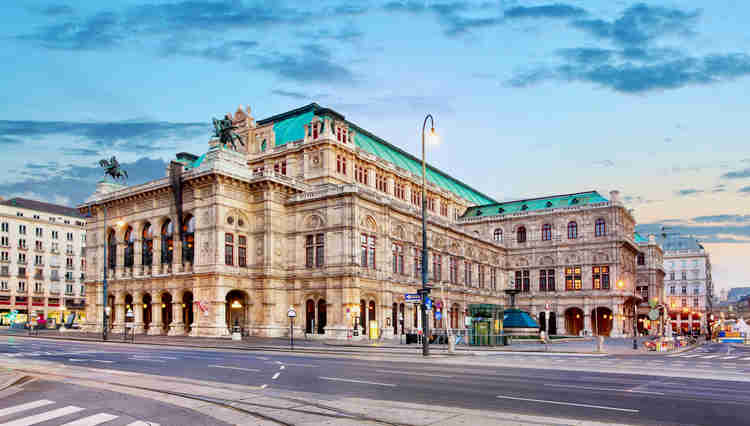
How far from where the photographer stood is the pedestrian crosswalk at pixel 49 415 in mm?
12250

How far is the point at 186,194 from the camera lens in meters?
64.9

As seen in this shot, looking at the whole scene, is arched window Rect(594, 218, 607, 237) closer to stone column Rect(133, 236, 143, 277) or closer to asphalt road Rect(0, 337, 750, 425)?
stone column Rect(133, 236, 143, 277)

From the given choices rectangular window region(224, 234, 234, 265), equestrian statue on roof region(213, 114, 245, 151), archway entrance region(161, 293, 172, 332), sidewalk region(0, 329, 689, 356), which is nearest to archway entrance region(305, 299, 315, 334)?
rectangular window region(224, 234, 234, 265)

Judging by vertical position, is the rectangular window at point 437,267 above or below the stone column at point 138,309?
above

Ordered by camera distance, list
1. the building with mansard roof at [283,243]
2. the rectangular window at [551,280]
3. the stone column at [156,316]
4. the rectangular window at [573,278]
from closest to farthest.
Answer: the building with mansard roof at [283,243] → the stone column at [156,316] → the rectangular window at [573,278] → the rectangular window at [551,280]

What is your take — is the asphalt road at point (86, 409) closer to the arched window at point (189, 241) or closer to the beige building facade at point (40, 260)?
the arched window at point (189, 241)

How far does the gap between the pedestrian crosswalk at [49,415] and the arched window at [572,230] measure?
9141 centimetres

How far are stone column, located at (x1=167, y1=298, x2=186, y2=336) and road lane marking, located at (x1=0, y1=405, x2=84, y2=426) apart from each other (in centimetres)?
5118

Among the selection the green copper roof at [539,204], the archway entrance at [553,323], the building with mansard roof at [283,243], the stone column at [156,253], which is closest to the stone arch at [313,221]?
the building with mansard roof at [283,243]

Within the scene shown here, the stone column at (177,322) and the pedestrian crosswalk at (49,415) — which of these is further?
the stone column at (177,322)

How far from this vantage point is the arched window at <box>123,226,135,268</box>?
71750 mm

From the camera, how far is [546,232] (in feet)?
327

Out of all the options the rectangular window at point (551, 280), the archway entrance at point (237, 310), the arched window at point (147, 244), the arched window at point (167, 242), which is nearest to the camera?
the archway entrance at point (237, 310)

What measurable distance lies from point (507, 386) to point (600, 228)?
82.4 metres
